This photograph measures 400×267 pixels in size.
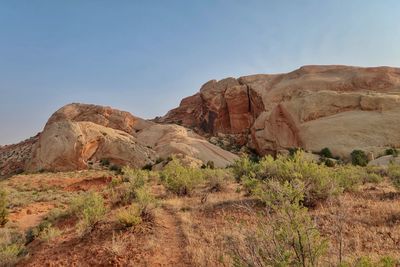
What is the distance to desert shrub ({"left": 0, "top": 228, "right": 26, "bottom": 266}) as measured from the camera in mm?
7762

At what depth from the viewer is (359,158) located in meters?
29.3

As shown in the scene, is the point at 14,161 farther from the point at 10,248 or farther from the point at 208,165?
the point at 10,248

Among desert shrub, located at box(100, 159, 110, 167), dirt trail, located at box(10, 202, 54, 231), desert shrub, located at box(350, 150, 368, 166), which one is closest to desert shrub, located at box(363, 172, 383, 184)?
dirt trail, located at box(10, 202, 54, 231)

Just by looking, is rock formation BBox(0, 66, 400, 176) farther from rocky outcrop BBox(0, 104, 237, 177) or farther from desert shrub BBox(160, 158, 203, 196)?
desert shrub BBox(160, 158, 203, 196)

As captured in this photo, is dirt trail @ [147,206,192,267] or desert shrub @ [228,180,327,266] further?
dirt trail @ [147,206,192,267]

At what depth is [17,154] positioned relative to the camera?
50.8m

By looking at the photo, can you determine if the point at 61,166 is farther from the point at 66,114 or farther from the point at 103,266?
the point at 103,266

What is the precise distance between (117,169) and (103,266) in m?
30.1

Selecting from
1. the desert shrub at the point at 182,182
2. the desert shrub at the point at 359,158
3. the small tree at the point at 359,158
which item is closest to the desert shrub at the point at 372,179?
the desert shrub at the point at 182,182

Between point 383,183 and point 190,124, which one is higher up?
point 190,124

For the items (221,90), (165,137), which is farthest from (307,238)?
(221,90)

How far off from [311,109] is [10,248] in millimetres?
37746

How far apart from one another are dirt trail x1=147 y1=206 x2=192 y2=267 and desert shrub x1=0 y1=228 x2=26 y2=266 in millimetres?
3465

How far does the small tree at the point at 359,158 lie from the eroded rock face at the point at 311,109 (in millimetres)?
1796
